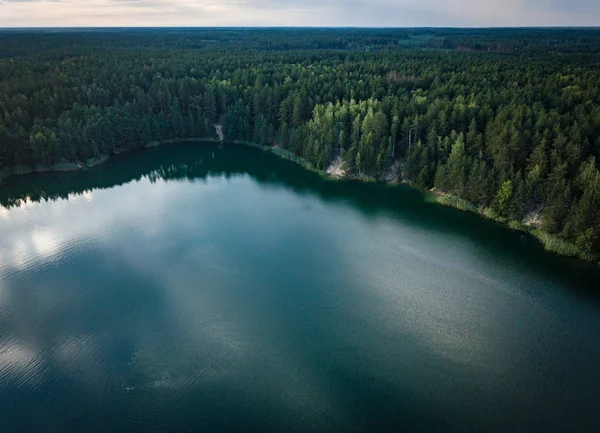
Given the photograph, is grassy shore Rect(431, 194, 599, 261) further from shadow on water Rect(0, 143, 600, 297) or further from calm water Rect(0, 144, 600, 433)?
calm water Rect(0, 144, 600, 433)

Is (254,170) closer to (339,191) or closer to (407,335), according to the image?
(339,191)

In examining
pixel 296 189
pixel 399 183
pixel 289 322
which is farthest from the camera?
pixel 296 189

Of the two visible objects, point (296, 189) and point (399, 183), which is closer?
point (399, 183)

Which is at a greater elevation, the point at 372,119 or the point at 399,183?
the point at 372,119

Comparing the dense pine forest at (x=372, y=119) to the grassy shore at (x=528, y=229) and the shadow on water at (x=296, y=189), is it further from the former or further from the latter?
the shadow on water at (x=296, y=189)

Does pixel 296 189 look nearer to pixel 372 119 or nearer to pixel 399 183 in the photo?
pixel 399 183

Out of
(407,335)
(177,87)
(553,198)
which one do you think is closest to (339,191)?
(553,198)

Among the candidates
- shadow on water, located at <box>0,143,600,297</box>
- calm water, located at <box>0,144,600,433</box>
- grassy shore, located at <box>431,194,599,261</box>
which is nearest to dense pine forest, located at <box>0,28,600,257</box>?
grassy shore, located at <box>431,194,599,261</box>

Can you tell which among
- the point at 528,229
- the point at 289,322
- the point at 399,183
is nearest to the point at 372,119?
the point at 399,183
